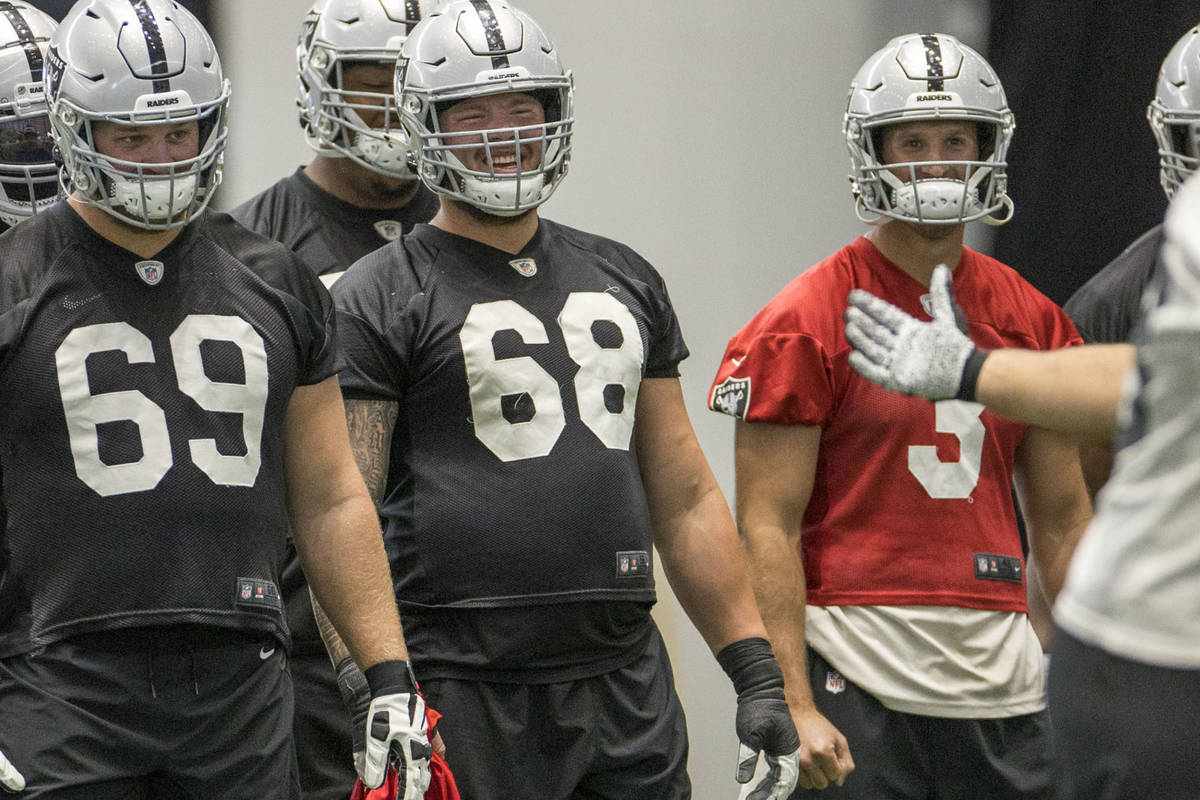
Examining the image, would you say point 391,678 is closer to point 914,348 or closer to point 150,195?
point 150,195

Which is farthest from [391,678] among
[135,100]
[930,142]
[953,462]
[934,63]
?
[934,63]

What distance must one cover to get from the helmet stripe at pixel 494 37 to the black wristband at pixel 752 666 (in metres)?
1.00

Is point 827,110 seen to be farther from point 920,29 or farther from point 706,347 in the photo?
point 706,347

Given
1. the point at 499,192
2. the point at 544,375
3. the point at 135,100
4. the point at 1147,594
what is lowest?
the point at 544,375

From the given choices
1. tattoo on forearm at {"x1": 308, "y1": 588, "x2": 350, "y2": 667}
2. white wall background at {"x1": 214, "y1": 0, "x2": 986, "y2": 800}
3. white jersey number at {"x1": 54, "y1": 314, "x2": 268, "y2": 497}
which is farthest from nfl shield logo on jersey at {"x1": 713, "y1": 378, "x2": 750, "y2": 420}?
white wall background at {"x1": 214, "y1": 0, "x2": 986, "y2": 800}

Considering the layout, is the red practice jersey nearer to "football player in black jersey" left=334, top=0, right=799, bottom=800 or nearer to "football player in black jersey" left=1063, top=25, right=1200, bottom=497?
"football player in black jersey" left=334, top=0, right=799, bottom=800

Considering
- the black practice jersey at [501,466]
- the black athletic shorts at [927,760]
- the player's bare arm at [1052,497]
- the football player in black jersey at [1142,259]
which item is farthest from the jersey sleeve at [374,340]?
the football player in black jersey at [1142,259]

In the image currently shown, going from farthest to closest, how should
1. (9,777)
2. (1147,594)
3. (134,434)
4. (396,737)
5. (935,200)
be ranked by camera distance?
1. (935,200)
2. (396,737)
3. (134,434)
4. (9,777)
5. (1147,594)

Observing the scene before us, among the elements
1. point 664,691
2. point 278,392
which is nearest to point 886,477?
point 664,691

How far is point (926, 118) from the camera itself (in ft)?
10.1

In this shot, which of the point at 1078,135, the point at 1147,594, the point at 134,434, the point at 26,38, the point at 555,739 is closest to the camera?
the point at 1147,594

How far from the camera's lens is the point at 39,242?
7.77 ft

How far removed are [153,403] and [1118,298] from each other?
1912mm

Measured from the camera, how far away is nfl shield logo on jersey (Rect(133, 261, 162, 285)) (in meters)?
2.40
